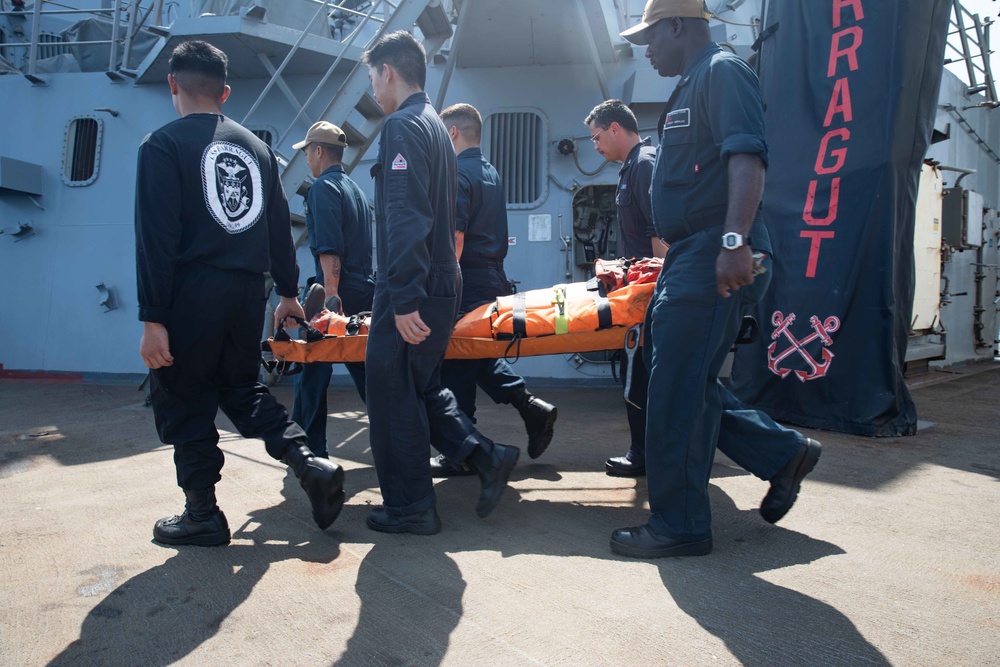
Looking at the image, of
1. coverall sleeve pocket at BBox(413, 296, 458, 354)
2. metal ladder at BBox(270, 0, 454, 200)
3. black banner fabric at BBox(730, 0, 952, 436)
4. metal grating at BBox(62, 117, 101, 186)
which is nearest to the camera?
coverall sleeve pocket at BBox(413, 296, 458, 354)

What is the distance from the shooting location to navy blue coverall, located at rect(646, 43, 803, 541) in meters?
2.34

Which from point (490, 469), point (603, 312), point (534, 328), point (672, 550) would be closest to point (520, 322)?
point (534, 328)

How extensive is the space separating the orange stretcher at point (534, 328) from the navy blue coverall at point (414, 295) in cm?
59

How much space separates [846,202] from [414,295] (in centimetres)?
353

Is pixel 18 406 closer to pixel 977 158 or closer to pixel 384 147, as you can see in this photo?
pixel 384 147

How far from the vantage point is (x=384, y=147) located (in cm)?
268

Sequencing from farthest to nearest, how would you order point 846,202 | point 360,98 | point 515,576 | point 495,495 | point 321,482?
1. point 360,98
2. point 846,202
3. point 495,495
4. point 321,482
5. point 515,576

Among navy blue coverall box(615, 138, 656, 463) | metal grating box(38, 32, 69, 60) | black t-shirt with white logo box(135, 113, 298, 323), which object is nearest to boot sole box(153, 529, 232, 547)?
black t-shirt with white logo box(135, 113, 298, 323)

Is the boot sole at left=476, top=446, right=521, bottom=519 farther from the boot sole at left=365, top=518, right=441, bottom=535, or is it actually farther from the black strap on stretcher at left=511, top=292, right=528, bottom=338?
the black strap on stretcher at left=511, top=292, right=528, bottom=338

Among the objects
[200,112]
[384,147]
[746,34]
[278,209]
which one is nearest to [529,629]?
[384,147]

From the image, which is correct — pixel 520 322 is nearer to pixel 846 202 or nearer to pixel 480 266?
pixel 480 266

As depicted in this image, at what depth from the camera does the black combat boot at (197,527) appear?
2.65m

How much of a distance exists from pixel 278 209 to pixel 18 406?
206 inches

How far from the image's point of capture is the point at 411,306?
2574 mm
